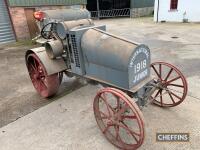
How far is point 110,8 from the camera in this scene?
977 inches

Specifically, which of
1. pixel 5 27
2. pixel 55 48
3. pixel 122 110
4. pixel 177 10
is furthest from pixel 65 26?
pixel 177 10

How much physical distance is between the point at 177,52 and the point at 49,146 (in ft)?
19.0

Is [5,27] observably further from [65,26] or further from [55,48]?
[65,26]

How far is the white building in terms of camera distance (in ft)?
45.8

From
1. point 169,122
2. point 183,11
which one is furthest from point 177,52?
point 183,11

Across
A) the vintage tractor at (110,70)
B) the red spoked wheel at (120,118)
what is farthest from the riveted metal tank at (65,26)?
the red spoked wheel at (120,118)

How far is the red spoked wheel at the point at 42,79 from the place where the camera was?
3.82 m

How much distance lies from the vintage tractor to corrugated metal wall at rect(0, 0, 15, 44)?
6.21 metres

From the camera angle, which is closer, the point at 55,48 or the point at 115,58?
the point at 115,58

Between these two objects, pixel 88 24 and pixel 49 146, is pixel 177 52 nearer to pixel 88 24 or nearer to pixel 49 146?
pixel 88 24

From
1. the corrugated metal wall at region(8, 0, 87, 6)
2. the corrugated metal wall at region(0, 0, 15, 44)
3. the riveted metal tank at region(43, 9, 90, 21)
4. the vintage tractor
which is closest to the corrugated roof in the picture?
the corrugated metal wall at region(8, 0, 87, 6)

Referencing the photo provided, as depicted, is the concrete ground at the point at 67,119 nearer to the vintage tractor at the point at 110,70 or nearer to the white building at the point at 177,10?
the vintage tractor at the point at 110,70

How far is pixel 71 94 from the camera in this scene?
168 inches

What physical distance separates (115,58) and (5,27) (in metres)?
8.21
